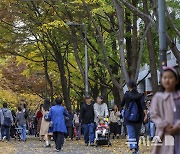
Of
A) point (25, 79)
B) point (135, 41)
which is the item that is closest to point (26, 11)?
point (135, 41)

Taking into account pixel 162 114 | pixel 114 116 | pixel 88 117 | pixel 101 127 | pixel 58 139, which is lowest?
pixel 58 139

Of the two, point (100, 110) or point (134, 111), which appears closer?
point (134, 111)

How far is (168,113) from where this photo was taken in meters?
5.67

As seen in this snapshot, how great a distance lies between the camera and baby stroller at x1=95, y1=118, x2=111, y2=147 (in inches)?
675

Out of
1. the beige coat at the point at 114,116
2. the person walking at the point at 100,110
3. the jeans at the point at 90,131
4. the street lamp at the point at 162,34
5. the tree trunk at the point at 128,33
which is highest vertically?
the tree trunk at the point at 128,33

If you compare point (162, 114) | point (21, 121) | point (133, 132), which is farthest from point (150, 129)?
point (162, 114)

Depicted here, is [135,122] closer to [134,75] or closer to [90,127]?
[90,127]

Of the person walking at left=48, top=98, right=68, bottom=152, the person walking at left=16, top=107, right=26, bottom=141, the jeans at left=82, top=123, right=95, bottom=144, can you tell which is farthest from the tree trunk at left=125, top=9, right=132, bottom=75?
the person walking at left=48, top=98, right=68, bottom=152

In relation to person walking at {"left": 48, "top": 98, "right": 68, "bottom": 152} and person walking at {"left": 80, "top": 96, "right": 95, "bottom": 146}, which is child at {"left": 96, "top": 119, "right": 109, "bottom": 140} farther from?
person walking at {"left": 48, "top": 98, "right": 68, "bottom": 152}

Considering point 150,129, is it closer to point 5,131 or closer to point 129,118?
point 5,131

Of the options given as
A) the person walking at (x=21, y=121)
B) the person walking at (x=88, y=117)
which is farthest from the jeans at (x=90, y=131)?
the person walking at (x=21, y=121)

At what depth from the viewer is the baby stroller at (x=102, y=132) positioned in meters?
17.2

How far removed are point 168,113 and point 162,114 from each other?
78 millimetres

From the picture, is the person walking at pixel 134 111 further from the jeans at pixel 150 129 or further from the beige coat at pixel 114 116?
the beige coat at pixel 114 116
